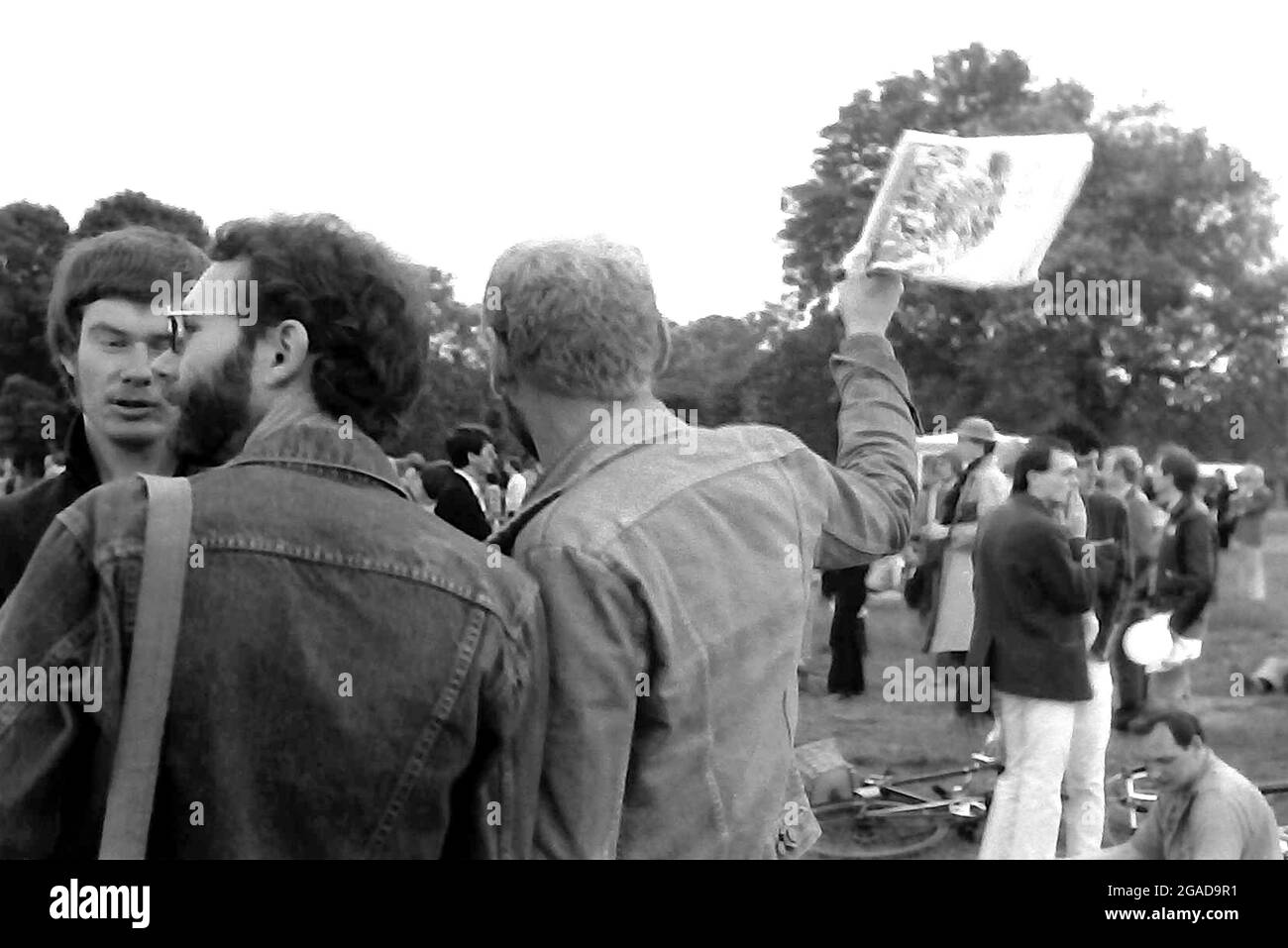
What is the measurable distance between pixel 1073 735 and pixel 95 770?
16.7 ft

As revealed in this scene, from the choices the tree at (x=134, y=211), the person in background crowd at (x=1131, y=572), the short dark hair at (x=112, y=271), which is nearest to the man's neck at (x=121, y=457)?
the short dark hair at (x=112, y=271)

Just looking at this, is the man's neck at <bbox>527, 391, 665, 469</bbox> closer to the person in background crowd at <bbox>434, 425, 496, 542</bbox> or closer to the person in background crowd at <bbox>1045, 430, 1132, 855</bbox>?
the person in background crowd at <bbox>434, 425, 496, 542</bbox>

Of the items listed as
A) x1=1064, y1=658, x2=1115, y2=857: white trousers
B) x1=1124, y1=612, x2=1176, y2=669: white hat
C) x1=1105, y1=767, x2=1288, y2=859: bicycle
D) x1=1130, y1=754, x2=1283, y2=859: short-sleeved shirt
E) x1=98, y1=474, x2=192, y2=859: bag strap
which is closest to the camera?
x1=98, y1=474, x2=192, y2=859: bag strap

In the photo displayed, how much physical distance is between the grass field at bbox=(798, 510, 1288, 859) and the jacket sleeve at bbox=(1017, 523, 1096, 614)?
3.89ft

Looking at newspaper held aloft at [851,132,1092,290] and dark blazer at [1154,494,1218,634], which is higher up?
newspaper held aloft at [851,132,1092,290]

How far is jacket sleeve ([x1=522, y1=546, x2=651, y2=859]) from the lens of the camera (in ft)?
6.64

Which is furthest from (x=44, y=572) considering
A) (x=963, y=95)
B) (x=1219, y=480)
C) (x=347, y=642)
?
(x=963, y=95)

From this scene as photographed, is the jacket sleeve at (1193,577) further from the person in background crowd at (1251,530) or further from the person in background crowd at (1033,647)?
the person in background crowd at (1251,530)

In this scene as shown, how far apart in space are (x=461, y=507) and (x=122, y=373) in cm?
339

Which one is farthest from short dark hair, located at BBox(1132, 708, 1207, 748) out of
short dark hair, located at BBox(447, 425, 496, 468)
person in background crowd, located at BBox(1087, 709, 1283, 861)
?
short dark hair, located at BBox(447, 425, 496, 468)

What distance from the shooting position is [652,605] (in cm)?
210

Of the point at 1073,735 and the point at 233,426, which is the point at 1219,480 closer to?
the point at 1073,735

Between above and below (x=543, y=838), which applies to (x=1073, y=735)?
below

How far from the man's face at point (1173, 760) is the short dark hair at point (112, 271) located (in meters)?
3.44
